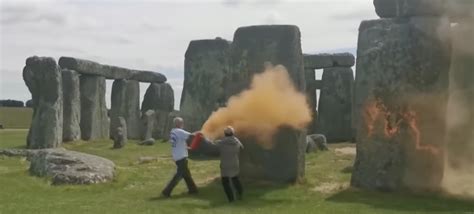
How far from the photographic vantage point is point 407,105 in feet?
59.9

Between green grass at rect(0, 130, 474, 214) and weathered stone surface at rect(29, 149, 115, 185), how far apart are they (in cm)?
28

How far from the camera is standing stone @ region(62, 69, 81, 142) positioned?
33750 millimetres

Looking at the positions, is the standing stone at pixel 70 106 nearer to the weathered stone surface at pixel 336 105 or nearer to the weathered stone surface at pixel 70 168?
the weathered stone surface at pixel 336 105

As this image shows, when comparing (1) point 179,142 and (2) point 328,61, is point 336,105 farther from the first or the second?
(1) point 179,142

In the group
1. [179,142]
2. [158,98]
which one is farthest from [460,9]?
[158,98]

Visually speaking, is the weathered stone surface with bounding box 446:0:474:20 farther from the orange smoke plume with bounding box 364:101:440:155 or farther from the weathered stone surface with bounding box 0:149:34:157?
the weathered stone surface with bounding box 0:149:34:157

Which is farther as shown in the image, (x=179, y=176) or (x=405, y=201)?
(x=179, y=176)

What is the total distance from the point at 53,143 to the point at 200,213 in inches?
604

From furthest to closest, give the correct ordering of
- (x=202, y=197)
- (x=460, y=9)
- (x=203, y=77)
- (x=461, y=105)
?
(x=203, y=77) → (x=461, y=105) → (x=460, y=9) → (x=202, y=197)

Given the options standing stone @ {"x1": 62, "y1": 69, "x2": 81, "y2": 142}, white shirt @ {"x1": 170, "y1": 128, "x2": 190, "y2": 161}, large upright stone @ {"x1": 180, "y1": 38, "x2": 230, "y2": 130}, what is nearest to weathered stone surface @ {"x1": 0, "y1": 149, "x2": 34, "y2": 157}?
large upright stone @ {"x1": 180, "y1": 38, "x2": 230, "y2": 130}

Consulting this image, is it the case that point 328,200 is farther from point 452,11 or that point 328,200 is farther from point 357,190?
point 452,11

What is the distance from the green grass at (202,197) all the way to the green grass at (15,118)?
37125 millimetres

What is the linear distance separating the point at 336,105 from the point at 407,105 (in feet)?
69.4

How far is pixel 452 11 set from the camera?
1889 centimetres
